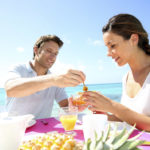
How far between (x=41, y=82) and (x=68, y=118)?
21.0 inches

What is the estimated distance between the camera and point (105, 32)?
2064 millimetres

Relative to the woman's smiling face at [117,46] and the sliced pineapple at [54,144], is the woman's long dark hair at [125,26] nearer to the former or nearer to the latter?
the woman's smiling face at [117,46]

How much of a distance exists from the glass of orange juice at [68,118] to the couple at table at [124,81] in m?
0.18

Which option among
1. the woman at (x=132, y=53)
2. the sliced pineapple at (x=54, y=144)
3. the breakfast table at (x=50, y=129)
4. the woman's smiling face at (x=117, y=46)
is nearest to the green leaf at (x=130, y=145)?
the sliced pineapple at (x=54, y=144)

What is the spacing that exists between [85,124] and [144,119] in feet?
2.24

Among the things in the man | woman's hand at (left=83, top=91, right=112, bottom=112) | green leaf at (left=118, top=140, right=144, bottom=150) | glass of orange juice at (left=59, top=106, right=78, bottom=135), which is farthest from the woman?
green leaf at (left=118, top=140, right=144, bottom=150)

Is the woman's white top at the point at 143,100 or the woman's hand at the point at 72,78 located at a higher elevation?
the woman's hand at the point at 72,78

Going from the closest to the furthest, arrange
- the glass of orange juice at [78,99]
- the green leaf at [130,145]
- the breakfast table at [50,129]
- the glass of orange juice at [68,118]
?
the green leaf at [130,145], the breakfast table at [50,129], the glass of orange juice at [68,118], the glass of orange juice at [78,99]

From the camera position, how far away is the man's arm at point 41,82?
152 cm

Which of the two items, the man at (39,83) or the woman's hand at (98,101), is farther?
the man at (39,83)

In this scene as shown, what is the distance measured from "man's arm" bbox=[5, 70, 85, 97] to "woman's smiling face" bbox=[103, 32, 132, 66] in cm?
69

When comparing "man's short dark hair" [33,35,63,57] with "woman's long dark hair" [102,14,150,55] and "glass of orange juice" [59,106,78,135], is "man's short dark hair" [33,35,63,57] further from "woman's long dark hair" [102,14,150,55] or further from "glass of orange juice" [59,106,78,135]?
"glass of orange juice" [59,106,78,135]

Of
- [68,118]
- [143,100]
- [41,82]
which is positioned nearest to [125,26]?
[143,100]

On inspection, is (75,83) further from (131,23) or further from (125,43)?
(131,23)
